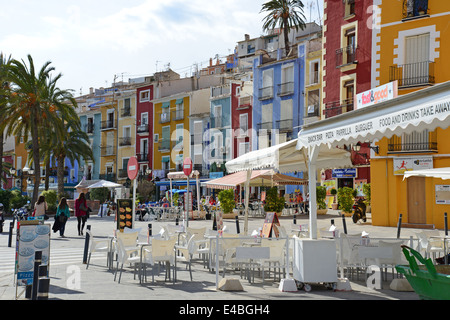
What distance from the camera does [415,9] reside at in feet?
87.3

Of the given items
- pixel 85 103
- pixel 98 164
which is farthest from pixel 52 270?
pixel 85 103

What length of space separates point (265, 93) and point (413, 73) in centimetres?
2025

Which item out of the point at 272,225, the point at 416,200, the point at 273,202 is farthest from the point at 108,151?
the point at 272,225

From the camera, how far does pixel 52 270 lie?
40.2 feet

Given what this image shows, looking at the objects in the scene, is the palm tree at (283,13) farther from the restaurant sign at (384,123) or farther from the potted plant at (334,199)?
the restaurant sign at (384,123)

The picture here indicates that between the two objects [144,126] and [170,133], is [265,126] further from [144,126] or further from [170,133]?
[144,126]

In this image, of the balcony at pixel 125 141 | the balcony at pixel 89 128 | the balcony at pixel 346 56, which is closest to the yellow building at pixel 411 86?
the balcony at pixel 346 56

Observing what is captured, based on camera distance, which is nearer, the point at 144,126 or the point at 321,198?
the point at 321,198

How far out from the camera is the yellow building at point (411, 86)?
25.9 m

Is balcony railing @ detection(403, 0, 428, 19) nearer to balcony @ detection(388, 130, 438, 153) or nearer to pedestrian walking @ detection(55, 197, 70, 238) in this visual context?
balcony @ detection(388, 130, 438, 153)

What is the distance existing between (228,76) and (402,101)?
52.8 m

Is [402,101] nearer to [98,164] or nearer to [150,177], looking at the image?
[150,177]

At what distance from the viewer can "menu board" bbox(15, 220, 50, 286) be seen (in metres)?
9.51

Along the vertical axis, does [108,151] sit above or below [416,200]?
above
